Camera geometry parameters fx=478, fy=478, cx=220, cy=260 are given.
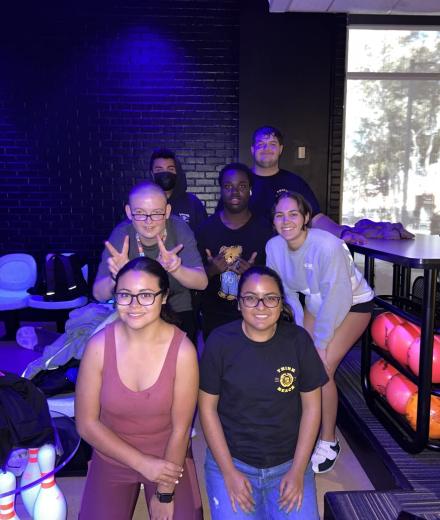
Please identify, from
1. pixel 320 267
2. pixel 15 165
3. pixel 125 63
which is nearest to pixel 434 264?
pixel 320 267

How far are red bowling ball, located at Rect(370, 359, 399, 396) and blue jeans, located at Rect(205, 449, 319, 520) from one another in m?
1.06

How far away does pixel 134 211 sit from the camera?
2.29 m

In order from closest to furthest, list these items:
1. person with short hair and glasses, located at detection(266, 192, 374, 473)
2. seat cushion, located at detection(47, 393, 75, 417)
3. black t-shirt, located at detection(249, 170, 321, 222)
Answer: person with short hair and glasses, located at detection(266, 192, 374, 473)
seat cushion, located at detection(47, 393, 75, 417)
black t-shirt, located at detection(249, 170, 321, 222)

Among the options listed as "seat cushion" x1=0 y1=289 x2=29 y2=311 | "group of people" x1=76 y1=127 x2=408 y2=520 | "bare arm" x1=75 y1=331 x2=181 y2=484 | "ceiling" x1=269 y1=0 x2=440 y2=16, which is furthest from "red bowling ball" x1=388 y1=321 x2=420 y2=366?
"ceiling" x1=269 y1=0 x2=440 y2=16

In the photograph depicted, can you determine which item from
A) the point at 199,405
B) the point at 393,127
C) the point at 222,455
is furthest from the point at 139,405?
the point at 393,127

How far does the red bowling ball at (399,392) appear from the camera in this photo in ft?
8.27

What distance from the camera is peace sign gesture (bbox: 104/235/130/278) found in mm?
2232

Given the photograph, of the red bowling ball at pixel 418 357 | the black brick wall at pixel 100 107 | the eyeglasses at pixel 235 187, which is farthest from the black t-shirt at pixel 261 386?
the black brick wall at pixel 100 107

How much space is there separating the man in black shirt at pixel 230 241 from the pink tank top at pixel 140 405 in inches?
43.2

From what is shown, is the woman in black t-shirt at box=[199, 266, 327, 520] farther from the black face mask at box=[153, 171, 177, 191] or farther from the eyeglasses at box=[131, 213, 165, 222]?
the black face mask at box=[153, 171, 177, 191]

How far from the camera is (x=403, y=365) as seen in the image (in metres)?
2.55

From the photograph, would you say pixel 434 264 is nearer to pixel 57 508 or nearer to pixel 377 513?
pixel 377 513

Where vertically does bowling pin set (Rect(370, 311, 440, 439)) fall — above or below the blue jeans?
above

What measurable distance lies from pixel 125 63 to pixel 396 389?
4.83 meters
